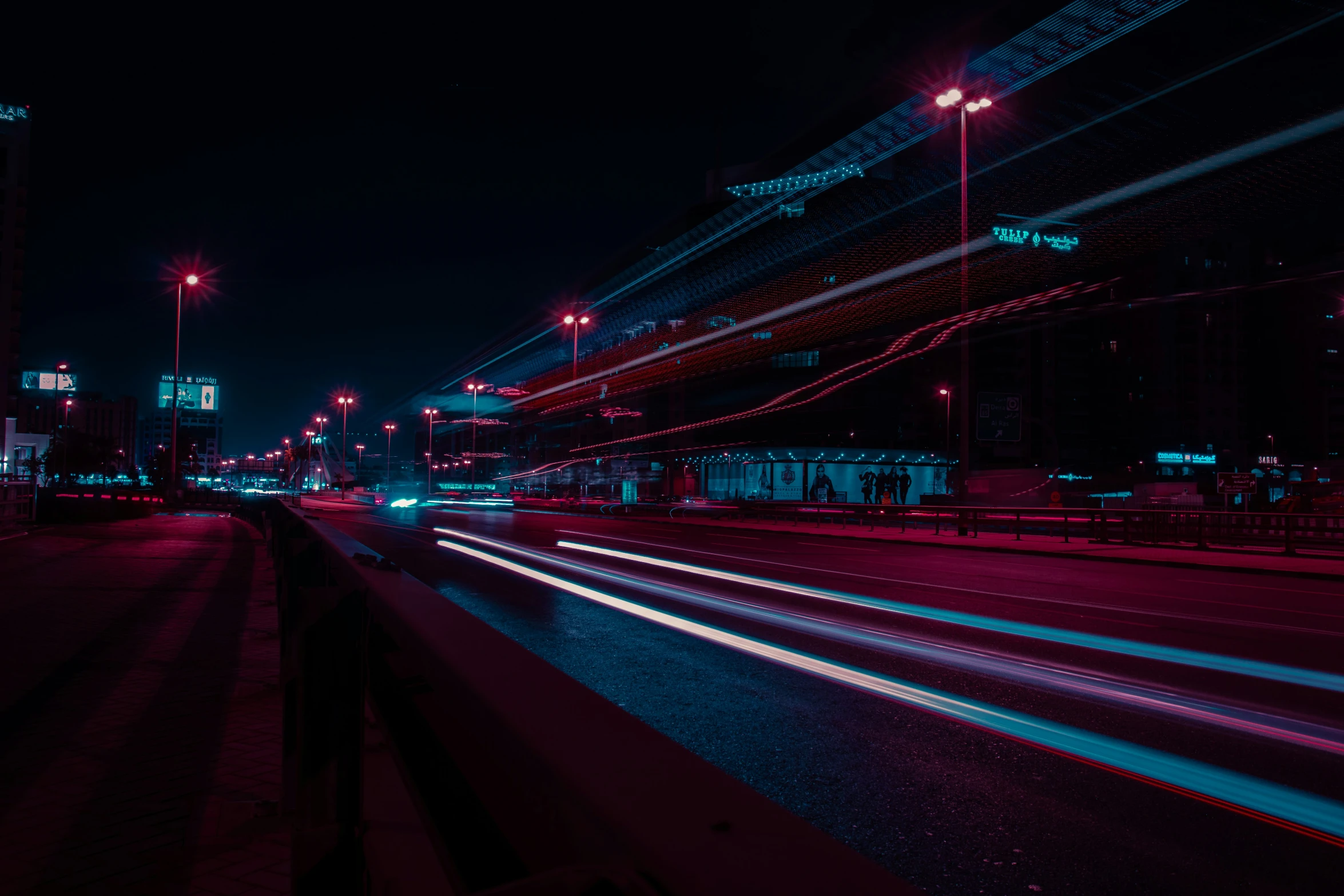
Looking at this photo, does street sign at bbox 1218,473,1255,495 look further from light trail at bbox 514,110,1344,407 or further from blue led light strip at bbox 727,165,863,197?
blue led light strip at bbox 727,165,863,197

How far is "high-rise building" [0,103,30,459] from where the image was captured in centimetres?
7150

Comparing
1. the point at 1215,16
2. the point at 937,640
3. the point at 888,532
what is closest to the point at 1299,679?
the point at 937,640

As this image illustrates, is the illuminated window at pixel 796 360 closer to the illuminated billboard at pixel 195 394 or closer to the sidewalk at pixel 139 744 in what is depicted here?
the illuminated billboard at pixel 195 394

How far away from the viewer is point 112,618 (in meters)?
8.43

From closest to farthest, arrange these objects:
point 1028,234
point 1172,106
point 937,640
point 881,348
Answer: point 937,640
point 1172,106
point 1028,234
point 881,348

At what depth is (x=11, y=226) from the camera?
72625mm

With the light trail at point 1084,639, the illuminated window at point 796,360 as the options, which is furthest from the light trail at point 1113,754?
the illuminated window at point 796,360

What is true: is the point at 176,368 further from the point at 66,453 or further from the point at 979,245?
the point at 66,453

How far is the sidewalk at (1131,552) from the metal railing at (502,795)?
17.1 metres

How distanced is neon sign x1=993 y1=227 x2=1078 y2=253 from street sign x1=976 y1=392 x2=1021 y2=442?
30.8 meters

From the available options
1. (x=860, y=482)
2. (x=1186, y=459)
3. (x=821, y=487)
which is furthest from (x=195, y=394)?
(x=1186, y=459)

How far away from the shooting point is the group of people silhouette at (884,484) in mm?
48438

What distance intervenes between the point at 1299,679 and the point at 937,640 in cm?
278

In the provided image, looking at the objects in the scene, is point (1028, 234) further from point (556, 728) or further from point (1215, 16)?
point (556, 728)
